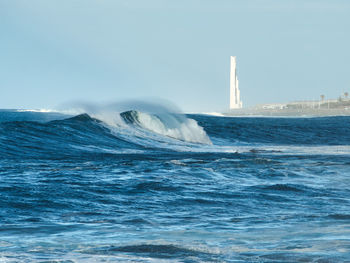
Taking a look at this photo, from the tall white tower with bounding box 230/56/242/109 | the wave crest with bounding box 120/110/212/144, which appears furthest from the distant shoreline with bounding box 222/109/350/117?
the wave crest with bounding box 120/110/212/144

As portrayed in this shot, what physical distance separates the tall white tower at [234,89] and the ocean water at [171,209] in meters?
107

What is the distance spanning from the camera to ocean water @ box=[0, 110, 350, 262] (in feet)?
20.3

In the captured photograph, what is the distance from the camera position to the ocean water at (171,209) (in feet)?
20.3

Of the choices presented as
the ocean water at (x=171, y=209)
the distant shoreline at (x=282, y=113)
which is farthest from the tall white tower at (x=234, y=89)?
the ocean water at (x=171, y=209)

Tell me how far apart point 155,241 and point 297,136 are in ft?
97.0

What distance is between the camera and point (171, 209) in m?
8.88

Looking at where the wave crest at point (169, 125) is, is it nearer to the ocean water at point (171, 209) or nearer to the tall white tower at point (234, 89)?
the ocean water at point (171, 209)

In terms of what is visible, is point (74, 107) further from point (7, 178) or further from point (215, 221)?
point (215, 221)

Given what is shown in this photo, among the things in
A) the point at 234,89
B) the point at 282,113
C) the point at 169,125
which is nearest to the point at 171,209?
the point at 169,125

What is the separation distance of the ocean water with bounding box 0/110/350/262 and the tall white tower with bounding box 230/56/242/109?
107431 millimetres

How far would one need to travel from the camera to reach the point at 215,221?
7891 mm

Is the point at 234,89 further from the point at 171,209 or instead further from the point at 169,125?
the point at 171,209

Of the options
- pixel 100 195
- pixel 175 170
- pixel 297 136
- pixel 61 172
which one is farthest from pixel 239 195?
pixel 297 136

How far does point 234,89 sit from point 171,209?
12190 cm
